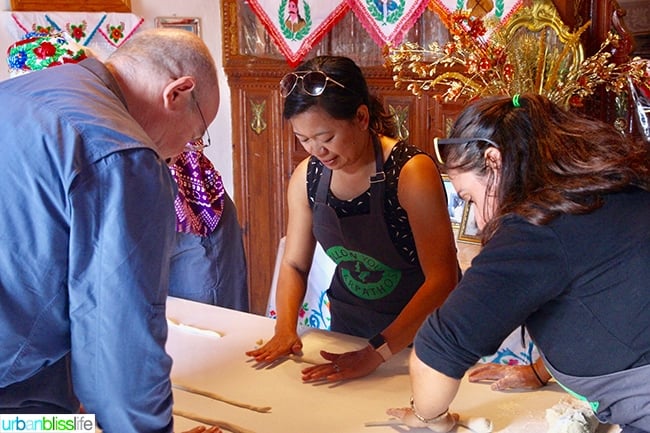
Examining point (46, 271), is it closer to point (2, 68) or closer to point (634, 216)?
point (634, 216)

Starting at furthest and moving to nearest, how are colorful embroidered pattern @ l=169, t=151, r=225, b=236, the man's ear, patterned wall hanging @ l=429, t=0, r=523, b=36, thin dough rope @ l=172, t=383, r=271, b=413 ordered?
patterned wall hanging @ l=429, t=0, r=523, b=36 → colorful embroidered pattern @ l=169, t=151, r=225, b=236 → thin dough rope @ l=172, t=383, r=271, b=413 → the man's ear

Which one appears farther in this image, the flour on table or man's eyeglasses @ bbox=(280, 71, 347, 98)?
man's eyeglasses @ bbox=(280, 71, 347, 98)

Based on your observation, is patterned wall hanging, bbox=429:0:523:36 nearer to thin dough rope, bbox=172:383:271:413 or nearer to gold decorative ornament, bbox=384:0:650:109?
gold decorative ornament, bbox=384:0:650:109

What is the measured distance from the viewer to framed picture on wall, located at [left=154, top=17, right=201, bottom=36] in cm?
402

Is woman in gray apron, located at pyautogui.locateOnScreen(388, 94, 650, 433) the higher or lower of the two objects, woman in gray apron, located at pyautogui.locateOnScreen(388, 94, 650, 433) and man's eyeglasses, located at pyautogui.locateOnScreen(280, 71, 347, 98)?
the lower

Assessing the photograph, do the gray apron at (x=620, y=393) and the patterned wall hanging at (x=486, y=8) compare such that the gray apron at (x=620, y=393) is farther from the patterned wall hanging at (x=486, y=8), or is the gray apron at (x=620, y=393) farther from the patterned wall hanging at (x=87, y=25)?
the patterned wall hanging at (x=87, y=25)

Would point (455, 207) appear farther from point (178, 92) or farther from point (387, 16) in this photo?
point (178, 92)

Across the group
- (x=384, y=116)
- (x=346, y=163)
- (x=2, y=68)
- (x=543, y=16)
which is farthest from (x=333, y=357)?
(x=2, y=68)

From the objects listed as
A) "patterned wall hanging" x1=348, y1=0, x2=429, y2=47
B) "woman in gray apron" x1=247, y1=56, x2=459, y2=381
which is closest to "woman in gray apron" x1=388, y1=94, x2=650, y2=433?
"woman in gray apron" x1=247, y1=56, x2=459, y2=381

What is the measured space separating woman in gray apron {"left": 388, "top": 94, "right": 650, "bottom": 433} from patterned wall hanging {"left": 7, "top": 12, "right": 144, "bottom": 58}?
2.82 metres

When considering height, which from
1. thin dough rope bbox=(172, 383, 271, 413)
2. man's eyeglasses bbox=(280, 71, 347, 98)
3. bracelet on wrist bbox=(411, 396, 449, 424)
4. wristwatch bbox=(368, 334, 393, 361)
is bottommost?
thin dough rope bbox=(172, 383, 271, 413)

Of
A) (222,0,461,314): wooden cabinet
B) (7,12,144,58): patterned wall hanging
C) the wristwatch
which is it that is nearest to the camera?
the wristwatch

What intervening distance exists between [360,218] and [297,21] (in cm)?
202

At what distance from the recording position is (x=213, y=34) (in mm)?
4156
